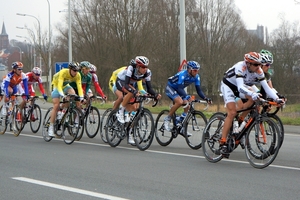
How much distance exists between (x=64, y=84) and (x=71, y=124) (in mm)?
1143

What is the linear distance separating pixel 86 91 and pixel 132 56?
30445mm

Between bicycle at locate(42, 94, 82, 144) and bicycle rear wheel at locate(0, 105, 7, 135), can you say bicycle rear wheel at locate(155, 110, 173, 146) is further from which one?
bicycle rear wheel at locate(0, 105, 7, 135)

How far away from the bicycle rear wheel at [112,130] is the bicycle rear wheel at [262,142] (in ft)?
13.7

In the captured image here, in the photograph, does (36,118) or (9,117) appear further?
(9,117)

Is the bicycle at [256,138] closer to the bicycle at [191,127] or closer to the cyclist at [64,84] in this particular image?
the bicycle at [191,127]

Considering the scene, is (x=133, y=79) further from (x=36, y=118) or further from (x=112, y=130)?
(x=36, y=118)

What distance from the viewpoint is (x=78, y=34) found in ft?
167

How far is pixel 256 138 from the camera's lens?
9.99 metres

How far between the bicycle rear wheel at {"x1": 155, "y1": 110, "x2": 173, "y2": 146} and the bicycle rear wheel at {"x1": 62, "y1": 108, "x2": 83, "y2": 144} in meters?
1.89

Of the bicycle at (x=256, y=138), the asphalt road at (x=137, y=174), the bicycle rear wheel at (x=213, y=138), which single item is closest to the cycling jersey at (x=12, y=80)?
the asphalt road at (x=137, y=174)

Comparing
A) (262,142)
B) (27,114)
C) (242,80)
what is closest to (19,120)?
(27,114)

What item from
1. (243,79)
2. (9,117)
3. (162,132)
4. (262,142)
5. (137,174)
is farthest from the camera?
(9,117)

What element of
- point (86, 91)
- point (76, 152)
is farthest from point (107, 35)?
point (76, 152)

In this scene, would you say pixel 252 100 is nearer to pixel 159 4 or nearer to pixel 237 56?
pixel 159 4
